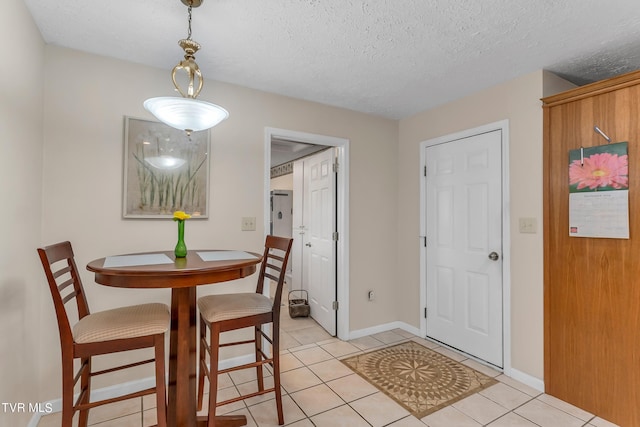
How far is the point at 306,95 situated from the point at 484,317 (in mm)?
2410

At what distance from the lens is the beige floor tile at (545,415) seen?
189 cm

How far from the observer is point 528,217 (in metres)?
2.34

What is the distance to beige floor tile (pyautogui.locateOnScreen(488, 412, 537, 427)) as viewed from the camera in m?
1.87

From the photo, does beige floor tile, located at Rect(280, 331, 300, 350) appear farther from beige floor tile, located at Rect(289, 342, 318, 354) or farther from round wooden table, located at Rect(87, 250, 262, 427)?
round wooden table, located at Rect(87, 250, 262, 427)

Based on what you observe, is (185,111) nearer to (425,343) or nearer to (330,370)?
(330,370)

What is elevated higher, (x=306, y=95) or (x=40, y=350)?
(x=306, y=95)

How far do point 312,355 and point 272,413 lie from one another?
0.85 meters

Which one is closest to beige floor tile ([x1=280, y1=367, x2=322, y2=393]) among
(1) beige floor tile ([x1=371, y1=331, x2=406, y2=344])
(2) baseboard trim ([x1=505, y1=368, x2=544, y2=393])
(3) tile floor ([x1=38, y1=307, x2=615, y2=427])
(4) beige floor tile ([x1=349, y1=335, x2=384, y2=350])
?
(3) tile floor ([x1=38, y1=307, x2=615, y2=427])

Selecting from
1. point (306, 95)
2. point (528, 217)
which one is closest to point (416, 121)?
point (306, 95)

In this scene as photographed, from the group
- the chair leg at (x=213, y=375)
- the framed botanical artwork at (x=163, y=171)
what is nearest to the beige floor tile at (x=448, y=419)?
the chair leg at (x=213, y=375)

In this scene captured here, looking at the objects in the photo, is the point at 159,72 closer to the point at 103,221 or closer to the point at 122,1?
the point at 122,1

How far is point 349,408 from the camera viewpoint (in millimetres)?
2027

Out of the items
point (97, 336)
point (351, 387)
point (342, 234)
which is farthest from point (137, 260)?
point (342, 234)

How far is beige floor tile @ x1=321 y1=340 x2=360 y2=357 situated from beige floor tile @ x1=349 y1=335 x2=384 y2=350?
0.06 m
